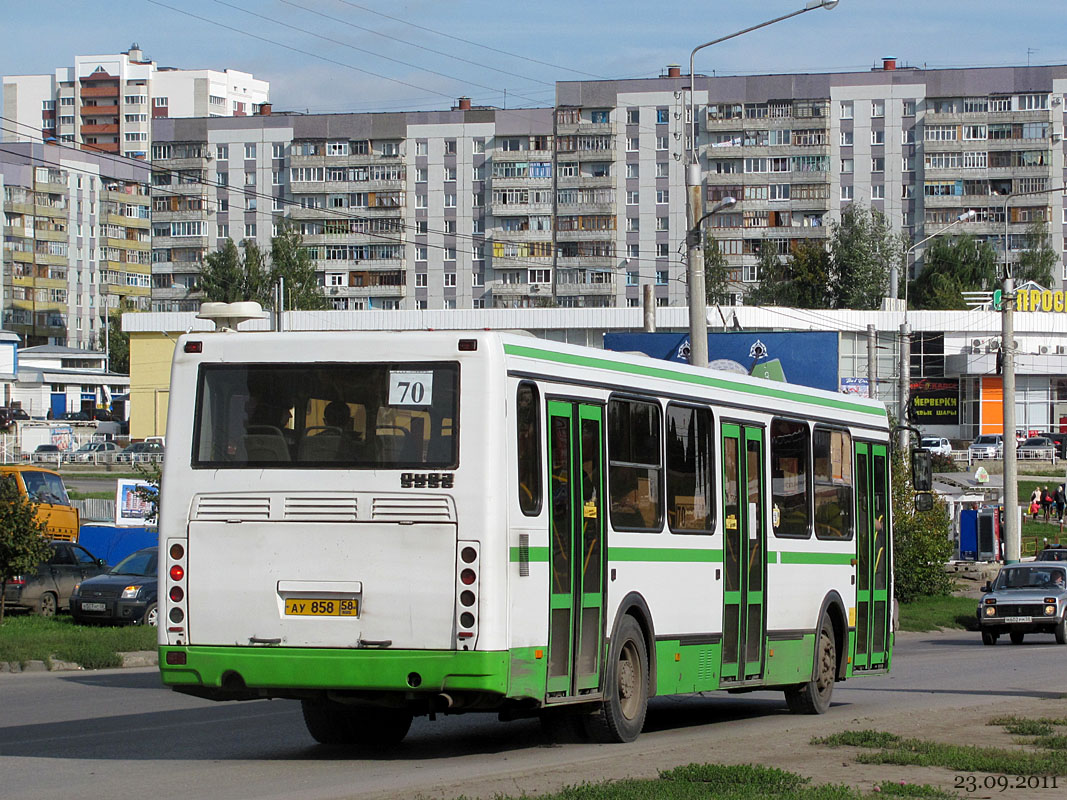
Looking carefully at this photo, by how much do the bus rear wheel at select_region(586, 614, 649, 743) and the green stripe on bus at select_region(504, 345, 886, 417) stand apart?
6.04 feet

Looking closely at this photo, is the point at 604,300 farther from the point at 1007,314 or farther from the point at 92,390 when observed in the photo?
the point at 1007,314

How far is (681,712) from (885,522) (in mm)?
3308

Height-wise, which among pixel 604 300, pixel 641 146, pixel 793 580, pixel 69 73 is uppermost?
pixel 69 73

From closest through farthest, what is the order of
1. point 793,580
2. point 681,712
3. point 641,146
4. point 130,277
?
point 793,580 → point 681,712 → point 641,146 → point 130,277

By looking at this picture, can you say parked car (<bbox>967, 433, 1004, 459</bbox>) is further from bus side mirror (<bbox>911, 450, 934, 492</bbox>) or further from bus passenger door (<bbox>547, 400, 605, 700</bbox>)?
bus passenger door (<bbox>547, 400, 605, 700</bbox>)

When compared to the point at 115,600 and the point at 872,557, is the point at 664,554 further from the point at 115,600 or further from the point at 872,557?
the point at 115,600

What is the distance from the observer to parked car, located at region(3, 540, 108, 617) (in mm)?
27766

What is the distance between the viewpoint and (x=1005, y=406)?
123 ft

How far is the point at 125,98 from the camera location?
6909 inches

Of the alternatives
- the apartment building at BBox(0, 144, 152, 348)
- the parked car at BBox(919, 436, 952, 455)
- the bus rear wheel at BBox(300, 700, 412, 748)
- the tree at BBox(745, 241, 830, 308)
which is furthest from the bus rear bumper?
the apartment building at BBox(0, 144, 152, 348)

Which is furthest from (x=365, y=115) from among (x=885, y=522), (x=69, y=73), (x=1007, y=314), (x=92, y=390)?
(x=885, y=522)

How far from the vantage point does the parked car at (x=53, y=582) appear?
27766mm

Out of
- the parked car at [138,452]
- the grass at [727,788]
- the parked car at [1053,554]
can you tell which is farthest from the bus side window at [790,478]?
the parked car at [138,452]

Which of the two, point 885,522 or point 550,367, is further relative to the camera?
point 885,522
